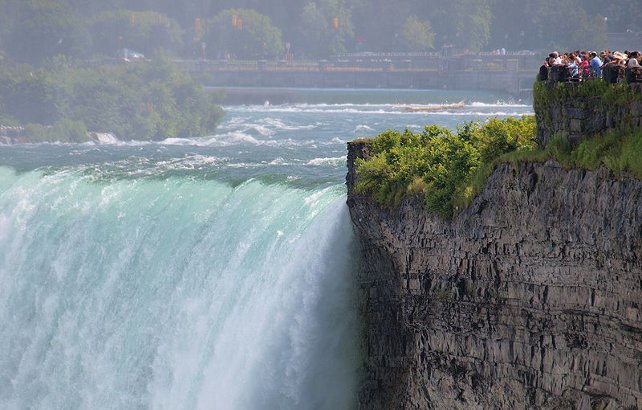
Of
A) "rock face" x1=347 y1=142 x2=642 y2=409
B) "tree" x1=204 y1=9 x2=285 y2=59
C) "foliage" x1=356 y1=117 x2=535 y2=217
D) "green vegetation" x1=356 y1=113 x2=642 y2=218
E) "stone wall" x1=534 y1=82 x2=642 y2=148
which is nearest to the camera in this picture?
"rock face" x1=347 y1=142 x2=642 y2=409

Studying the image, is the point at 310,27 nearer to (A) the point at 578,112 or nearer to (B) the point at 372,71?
(B) the point at 372,71

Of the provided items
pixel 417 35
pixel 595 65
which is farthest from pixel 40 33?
pixel 595 65

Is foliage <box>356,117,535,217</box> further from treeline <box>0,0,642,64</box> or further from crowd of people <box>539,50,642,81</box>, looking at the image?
treeline <box>0,0,642,64</box>

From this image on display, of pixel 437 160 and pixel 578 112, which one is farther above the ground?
pixel 578 112

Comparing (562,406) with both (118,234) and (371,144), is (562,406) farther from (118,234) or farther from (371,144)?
(118,234)

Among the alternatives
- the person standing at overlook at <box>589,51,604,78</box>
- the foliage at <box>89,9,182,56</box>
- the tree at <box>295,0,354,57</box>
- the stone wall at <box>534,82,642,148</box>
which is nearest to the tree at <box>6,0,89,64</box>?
the foliage at <box>89,9,182,56</box>

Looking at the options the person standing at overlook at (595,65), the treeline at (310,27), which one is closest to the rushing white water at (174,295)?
the person standing at overlook at (595,65)
